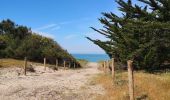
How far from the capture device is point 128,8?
28.2 metres

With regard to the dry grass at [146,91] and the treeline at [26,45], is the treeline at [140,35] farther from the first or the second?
the treeline at [26,45]

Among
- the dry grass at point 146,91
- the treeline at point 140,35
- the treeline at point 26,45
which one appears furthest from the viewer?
the treeline at point 26,45

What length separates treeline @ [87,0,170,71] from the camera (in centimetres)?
2294

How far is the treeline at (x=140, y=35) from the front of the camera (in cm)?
2294

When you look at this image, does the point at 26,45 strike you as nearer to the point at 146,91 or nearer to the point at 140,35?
the point at 140,35

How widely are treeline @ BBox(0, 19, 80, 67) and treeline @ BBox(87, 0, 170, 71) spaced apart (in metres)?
19.6

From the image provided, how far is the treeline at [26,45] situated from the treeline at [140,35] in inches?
770

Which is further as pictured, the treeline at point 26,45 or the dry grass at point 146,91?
the treeline at point 26,45

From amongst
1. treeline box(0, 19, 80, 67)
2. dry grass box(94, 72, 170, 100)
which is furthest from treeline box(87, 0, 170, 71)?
treeline box(0, 19, 80, 67)

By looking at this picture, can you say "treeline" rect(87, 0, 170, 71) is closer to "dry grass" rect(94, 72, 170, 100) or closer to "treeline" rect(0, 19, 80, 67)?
"dry grass" rect(94, 72, 170, 100)

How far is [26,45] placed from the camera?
178 feet

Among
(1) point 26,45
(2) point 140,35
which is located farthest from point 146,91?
(1) point 26,45

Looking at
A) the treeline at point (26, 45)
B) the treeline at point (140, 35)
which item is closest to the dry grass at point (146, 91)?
the treeline at point (140, 35)

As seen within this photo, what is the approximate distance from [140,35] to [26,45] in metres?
27.6
